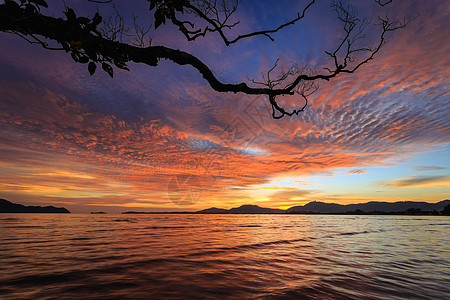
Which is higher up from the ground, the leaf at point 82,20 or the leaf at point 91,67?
the leaf at point 82,20

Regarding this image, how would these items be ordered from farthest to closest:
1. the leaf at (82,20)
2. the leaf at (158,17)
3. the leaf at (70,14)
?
1. the leaf at (158,17)
2. the leaf at (82,20)
3. the leaf at (70,14)

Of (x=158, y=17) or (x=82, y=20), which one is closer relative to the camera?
(x=82, y=20)

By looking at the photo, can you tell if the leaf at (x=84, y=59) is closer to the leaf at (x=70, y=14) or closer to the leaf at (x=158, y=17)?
the leaf at (x=70, y=14)

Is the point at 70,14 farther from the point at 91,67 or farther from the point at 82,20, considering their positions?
the point at 91,67

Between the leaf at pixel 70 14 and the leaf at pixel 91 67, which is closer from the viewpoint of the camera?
the leaf at pixel 70 14

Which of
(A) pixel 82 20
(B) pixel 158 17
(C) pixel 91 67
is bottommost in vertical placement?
(C) pixel 91 67

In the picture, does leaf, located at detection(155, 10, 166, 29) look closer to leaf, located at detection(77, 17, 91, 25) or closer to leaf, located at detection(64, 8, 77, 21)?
leaf, located at detection(77, 17, 91, 25)

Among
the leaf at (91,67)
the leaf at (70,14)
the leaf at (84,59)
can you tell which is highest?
the leaf at (70,14)

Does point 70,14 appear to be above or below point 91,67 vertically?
above

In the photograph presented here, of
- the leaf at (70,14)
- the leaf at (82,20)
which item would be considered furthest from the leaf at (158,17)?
the leaf at (70,14)

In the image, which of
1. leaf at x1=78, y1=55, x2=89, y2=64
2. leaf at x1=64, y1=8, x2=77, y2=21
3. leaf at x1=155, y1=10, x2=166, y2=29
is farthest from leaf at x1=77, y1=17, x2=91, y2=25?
leaf at x1=155, y1=10, x2=166, y2=29

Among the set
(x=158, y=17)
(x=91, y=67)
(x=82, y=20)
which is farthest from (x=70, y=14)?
(x=158, y=17)

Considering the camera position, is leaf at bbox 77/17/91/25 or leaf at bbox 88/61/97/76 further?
leaf at bbox 88/61/97/76

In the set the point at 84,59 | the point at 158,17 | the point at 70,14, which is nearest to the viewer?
the point at 70,14
